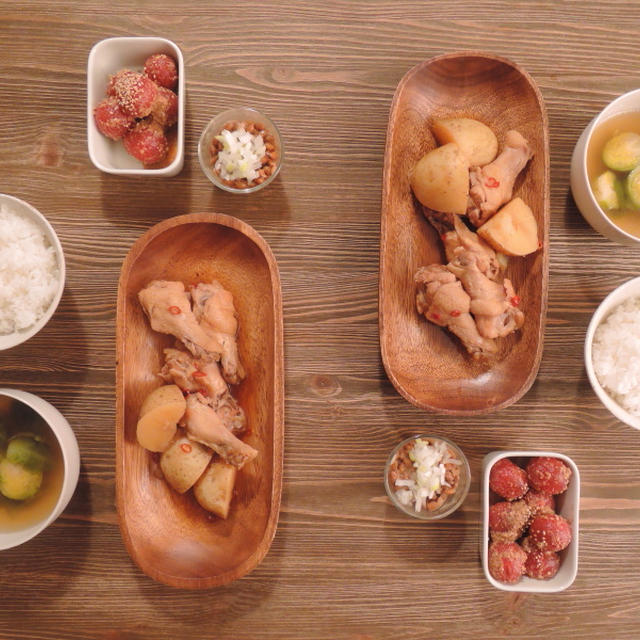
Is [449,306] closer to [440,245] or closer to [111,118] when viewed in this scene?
[440,245]

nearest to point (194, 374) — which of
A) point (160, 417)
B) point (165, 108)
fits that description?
point (160, 417)

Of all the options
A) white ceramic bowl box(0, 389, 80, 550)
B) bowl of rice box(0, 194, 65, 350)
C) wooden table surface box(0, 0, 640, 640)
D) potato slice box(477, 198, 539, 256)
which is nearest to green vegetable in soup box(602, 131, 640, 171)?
wooden table surface box(0, 0, 640, 640)

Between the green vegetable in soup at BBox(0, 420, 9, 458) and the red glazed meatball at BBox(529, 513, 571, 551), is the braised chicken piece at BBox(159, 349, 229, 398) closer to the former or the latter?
the green vegetable in soup at BBox(0, 420, 9, 458)

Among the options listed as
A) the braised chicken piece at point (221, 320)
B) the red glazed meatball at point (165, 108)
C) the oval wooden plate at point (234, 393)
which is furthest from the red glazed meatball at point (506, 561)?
the red glazed meatball at point (165, 108)

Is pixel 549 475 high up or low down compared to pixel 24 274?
down

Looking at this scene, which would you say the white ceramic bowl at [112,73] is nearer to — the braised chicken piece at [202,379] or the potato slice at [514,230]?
the braised chicken piece at [202,379]
